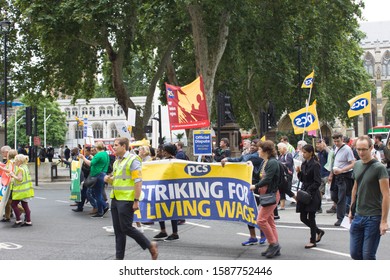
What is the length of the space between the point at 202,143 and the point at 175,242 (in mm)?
7273

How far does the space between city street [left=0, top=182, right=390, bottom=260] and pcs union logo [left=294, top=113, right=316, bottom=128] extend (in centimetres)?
750

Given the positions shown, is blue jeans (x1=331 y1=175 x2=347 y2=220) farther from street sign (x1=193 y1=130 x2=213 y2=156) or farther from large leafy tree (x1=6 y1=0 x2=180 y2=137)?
large leafy tree (x1=6 y1=0 x2=180 y2=137)

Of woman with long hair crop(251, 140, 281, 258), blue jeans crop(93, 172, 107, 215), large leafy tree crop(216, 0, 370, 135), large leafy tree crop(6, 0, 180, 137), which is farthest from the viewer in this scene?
large leafy tree crop(216, 0, 370, 135)

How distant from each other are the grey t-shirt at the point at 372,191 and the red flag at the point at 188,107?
30.7 feet

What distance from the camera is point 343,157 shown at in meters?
11.8

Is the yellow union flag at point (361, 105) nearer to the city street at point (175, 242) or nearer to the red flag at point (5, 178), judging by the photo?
the city street at point (175, 242)

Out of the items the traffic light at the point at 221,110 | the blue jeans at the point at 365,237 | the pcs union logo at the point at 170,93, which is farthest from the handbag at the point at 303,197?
the traffic light at the point at 221,110

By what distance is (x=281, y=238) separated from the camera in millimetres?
10391

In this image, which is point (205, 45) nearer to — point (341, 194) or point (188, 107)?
point (188, 107)

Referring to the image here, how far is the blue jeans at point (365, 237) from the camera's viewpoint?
6.02 m

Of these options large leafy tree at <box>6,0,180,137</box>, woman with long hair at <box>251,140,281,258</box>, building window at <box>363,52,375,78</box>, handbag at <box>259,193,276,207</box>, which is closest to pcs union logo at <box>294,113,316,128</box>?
large leafy tree at <box>6,0,180,137</box>

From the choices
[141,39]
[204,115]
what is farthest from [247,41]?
[204,115]

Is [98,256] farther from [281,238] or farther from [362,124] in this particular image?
[362,124]

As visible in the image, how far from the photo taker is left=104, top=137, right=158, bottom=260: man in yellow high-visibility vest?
24.9ft
